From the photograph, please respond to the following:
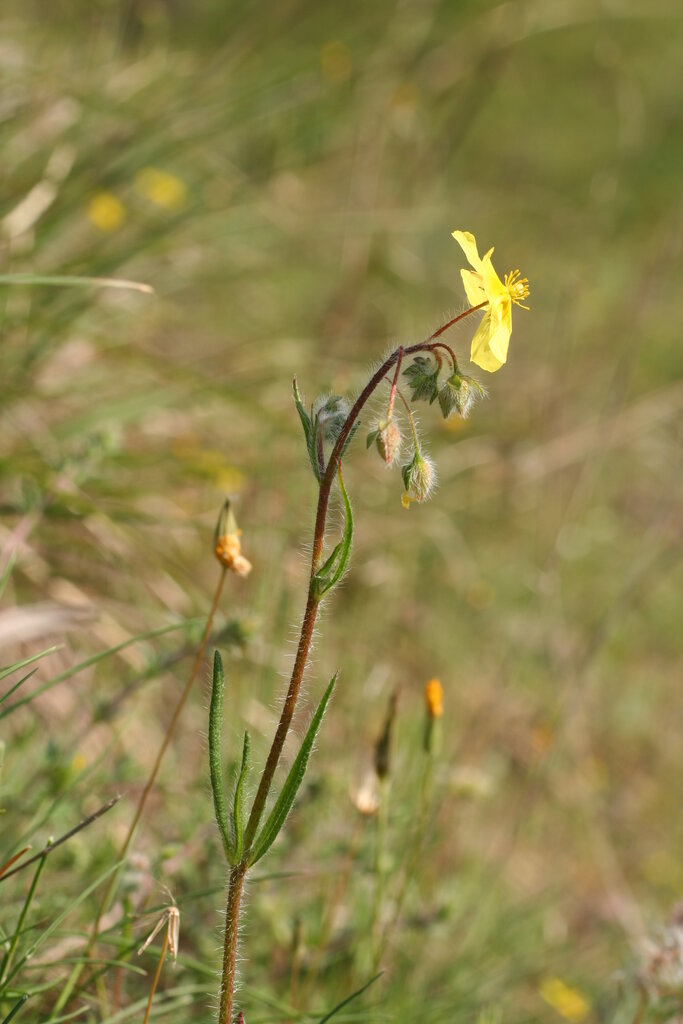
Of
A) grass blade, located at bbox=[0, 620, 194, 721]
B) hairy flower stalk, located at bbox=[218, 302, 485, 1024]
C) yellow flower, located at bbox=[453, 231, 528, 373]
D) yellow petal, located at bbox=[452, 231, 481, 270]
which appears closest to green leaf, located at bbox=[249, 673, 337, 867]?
hairy flower stalk, located at bbox=[218, 302, 485, 1024]

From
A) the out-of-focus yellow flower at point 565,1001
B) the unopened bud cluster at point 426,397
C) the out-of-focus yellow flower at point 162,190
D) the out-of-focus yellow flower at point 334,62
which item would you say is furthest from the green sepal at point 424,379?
the out-of-focus yellow flower at point 334,62

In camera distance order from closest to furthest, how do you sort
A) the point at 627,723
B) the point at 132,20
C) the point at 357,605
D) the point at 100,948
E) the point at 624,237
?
the point at 100,948 < the point at 357,605 < the point at 627,723 < the point at 132,20 < the point at 624,237

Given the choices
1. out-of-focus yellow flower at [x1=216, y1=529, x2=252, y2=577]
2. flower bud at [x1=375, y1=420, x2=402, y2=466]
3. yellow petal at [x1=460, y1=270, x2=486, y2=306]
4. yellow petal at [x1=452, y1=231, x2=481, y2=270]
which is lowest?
flower bud at [x1=375, y1=420, x2=402, y2=466]

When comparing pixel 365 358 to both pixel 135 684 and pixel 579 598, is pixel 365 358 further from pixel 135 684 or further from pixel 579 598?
pixel 135 684

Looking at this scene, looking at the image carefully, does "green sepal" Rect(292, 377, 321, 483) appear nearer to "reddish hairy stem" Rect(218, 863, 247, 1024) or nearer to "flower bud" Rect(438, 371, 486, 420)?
"flower bud" Rect(438, 371, 486, 420)

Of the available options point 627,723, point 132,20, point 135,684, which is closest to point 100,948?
point 135,684

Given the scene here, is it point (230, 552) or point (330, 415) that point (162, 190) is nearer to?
point (230, 552)
